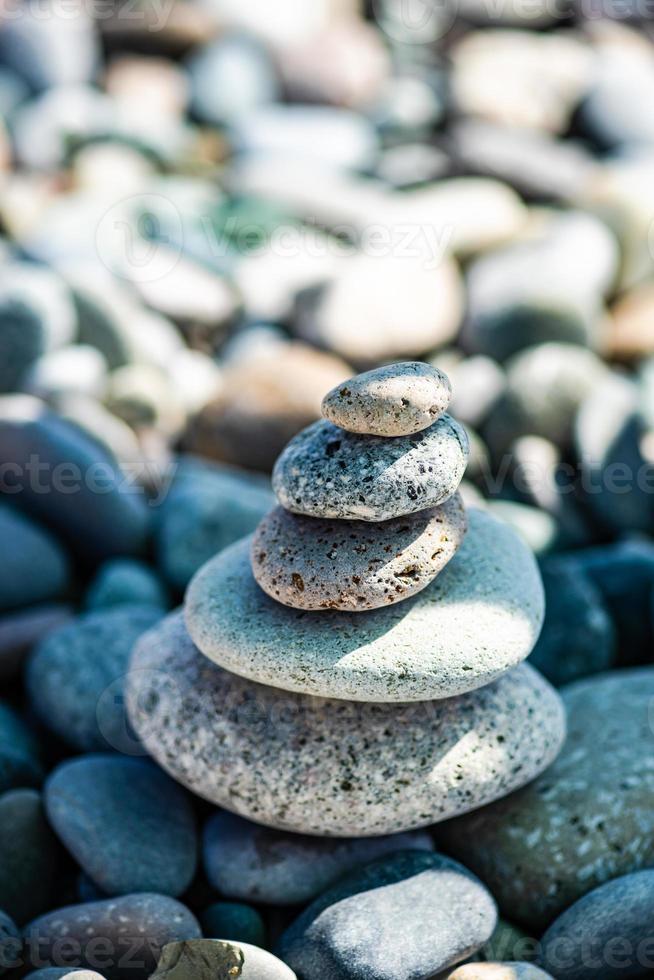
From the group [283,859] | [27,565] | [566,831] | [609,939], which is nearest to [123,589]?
[27,565]

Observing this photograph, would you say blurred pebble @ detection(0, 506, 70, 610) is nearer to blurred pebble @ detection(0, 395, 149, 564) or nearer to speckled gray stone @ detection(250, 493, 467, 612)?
blurred pebble @ detection(0, 395, 149, 564)

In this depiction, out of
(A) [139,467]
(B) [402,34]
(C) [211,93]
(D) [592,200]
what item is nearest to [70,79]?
(C) [211,93]

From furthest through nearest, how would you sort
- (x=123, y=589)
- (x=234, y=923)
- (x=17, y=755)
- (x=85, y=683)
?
(x=123, y=589) → (x=85, y=683) → (x=17, y=755) → (x=234, y=923)

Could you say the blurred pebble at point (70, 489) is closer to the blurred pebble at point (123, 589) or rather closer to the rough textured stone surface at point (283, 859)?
the blurred pebble at point (123, 589)

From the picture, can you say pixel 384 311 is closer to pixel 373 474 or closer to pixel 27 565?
pixel 27 565

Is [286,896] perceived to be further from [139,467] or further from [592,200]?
[592,200]

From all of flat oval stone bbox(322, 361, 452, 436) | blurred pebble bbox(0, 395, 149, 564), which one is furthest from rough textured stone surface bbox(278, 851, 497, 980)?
blurred pebble bbox(0, 395, 149, 564)
